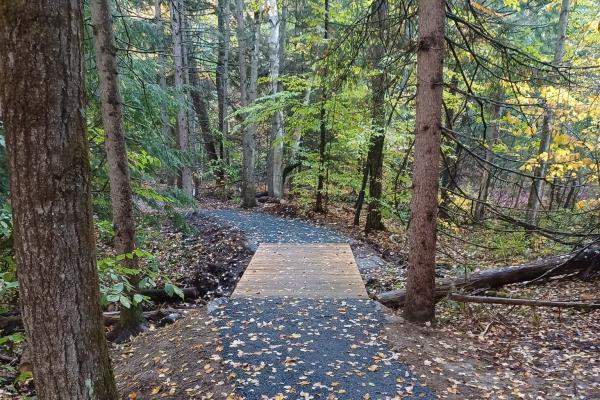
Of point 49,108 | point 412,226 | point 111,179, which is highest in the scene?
point 49,108

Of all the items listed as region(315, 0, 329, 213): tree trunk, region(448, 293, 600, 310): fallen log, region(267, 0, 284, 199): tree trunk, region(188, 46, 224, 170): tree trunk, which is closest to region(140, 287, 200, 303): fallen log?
region(448, 293, 600, 310): fallen log

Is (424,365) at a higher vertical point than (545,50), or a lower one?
lower

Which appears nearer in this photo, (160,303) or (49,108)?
(49,108)

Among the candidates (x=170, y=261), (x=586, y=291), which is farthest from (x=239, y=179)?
(x=586, y=291)

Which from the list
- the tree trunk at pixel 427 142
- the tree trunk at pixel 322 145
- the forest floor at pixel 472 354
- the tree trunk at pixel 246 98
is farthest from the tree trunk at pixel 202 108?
the tree trunk at pixel 427 142

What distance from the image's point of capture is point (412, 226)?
206 inches

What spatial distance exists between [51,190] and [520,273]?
6.93 m

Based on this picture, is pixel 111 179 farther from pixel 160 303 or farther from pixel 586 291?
pixel 586 291

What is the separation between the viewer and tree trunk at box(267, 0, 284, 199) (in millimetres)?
14716

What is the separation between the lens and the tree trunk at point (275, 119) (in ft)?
48.3

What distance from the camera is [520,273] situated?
6750 mm

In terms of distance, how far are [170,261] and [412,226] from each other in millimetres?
6683

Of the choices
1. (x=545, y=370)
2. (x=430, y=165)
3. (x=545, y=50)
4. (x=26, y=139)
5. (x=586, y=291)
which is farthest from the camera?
(x=545, y=50)

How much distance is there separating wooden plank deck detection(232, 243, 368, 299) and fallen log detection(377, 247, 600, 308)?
549mm
